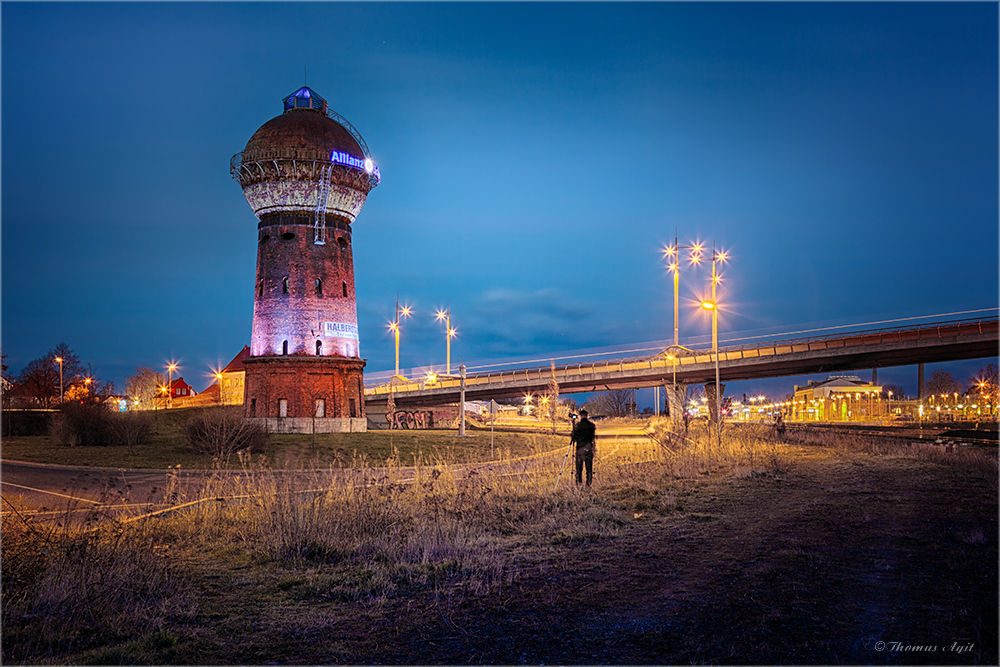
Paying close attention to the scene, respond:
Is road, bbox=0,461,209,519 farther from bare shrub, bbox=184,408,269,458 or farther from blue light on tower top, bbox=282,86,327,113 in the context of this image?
blue light on tower top, bbox=282,86,327,113

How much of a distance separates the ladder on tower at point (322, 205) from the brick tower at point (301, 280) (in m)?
0.07

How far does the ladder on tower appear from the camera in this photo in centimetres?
4425

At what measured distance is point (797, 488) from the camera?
15039mm

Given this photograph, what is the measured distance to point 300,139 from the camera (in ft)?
145

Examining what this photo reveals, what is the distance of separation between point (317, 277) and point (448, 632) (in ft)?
132

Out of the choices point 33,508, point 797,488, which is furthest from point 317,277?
point 797,488

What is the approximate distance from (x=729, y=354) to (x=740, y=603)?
53.3 m

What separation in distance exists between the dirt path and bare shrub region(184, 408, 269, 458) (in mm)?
21051

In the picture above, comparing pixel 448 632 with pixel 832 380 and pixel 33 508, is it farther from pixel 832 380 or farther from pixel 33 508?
pixel 832 380

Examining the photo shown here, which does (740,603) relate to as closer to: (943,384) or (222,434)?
(222,434)

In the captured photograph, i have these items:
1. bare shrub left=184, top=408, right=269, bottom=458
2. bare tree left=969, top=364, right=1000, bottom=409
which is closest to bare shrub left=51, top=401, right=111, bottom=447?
bare shrub left=184, top=408, right=269, bottom=458

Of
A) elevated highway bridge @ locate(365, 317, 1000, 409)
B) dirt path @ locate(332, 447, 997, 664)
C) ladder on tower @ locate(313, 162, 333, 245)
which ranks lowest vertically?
dirt path @ locate(332, 447, 997, 664)

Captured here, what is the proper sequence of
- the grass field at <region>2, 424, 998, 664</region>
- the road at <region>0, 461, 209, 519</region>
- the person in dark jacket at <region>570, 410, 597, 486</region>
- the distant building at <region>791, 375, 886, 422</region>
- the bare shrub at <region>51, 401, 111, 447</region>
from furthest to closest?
1. the distant building at <region>791, 375, 886, 422</region>
2. the bare shrub at <region>51, 401, 111, 447</region>
3. the person in dark jacket at <region>570, 410, 597, 486</region>
4. the road at <region>0, 461, 209, 519</region>
5. the grass field at <region>2, 424, 998, 664</region>

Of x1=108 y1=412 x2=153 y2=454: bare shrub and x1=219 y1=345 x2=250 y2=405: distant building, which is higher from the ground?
x1=219 y1=345 x2=250 y2=405: distant building
